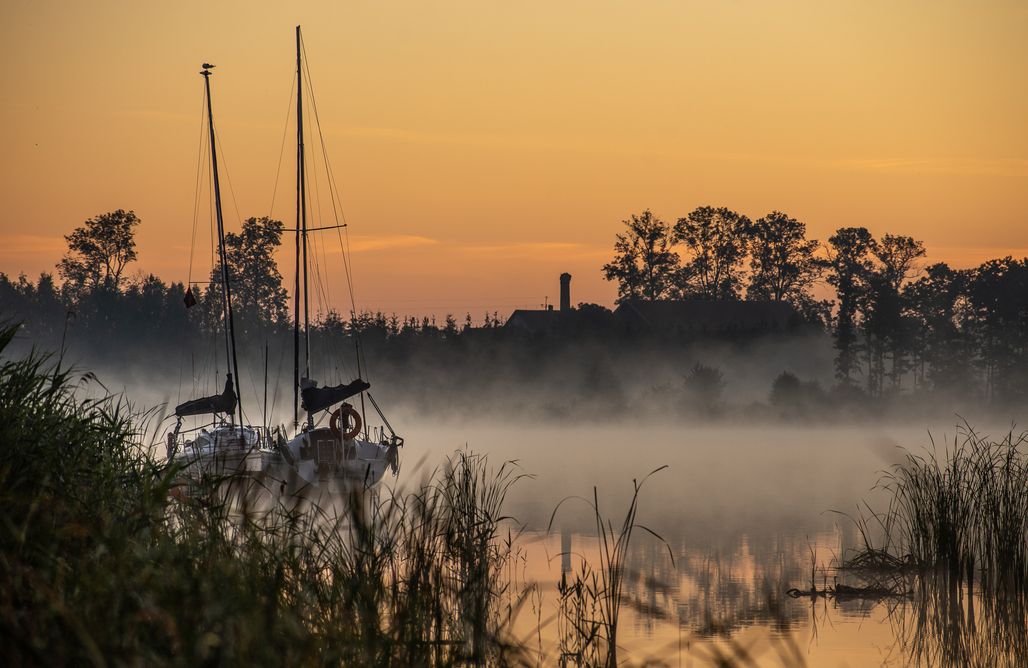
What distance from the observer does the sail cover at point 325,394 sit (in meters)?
31.6

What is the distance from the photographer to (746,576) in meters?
19.4

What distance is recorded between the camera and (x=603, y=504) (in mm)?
32062

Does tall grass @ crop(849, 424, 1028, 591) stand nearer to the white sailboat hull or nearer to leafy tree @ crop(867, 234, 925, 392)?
the white sailboat hull

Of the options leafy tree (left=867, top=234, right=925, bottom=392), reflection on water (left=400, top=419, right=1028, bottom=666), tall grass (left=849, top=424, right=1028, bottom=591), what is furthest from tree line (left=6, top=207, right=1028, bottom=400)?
tall grass (left=849, top=424, right=1028, bottom=591)

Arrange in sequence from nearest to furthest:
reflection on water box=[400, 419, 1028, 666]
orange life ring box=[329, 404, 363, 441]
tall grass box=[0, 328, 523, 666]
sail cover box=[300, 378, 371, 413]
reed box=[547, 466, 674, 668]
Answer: tall grass box=[0, 328, 523, 666]
reed box=[547, 466, 674, 668]
reflection on water box=[400, 419, 1028, 666]
orange life ring box=[329, 404, 363, 441]
sail cover box=[300, 378, 371, 413]

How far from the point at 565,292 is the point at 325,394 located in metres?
57.2

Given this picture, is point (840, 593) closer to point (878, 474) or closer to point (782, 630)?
point (782, 630)

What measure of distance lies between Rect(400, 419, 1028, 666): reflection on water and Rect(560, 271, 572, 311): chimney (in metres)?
38.6

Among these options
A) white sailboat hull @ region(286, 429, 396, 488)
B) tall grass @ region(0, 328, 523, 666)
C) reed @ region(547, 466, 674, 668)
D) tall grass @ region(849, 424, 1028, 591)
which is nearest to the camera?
tall grass @ region(0, 328, 523, 666)

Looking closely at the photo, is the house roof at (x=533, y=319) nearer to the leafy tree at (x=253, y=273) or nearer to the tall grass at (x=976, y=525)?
the leafy tree at (x=253, y=273)

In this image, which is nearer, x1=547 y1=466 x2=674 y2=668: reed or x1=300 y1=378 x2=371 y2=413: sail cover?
x1=547 y1=466 x2=674 y2=668: reed

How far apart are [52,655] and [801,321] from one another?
7825 centimetres

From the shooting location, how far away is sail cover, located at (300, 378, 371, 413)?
31.6m

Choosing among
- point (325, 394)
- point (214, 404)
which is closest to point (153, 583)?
point (325, 394)
